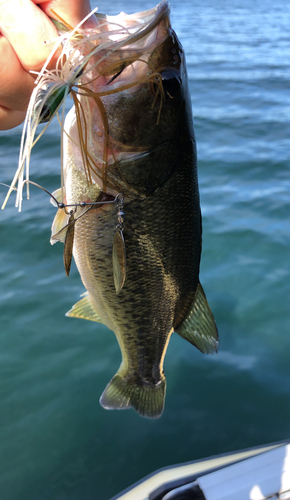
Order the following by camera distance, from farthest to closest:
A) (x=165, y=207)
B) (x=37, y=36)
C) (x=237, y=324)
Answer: (x=237, y=324) → (x=165, y=207) → (x=37, y=36)

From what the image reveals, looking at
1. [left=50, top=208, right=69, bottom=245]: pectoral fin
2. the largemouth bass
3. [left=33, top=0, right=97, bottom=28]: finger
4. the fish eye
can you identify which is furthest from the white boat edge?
[left=33, top=0, right=97, bottom=28]: finger

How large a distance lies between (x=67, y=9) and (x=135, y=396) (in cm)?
171

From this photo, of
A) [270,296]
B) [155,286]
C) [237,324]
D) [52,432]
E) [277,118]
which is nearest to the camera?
[155,286]

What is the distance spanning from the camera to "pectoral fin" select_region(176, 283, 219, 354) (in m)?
1.68

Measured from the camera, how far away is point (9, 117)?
113 cm

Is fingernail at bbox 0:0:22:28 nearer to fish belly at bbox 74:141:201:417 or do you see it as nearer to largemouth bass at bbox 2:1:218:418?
largemouth bass at bbox 2:1:218:418

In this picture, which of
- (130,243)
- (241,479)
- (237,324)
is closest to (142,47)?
(130,243)

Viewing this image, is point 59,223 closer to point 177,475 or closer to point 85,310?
point 85,310

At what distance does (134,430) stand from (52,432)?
0.61m

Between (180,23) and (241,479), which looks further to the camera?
(180,23)

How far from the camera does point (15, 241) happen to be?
15.4 ft

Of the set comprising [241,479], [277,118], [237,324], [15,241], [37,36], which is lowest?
[241,479]

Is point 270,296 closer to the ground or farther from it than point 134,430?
farther from it

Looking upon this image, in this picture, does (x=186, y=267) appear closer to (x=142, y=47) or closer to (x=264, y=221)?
(x=142, y=47)
